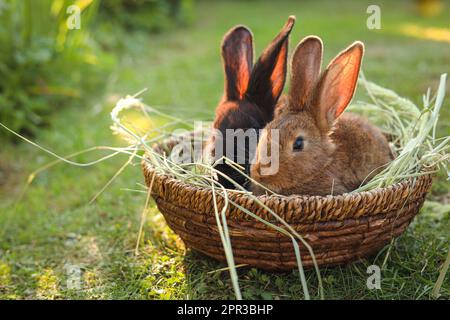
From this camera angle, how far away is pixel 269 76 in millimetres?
2986

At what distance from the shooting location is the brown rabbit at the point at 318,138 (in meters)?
2.53

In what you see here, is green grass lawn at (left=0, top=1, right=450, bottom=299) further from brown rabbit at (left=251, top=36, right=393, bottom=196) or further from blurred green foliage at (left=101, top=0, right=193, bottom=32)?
blurred green foliage at (left=101, top=0, right=193, bottom=32)

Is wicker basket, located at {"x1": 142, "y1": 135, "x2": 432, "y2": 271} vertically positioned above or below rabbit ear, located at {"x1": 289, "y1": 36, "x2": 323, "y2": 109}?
below

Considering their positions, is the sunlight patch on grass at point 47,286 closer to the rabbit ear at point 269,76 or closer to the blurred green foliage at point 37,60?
the rabbit ear at point 269,76

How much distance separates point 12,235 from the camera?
11.1ft

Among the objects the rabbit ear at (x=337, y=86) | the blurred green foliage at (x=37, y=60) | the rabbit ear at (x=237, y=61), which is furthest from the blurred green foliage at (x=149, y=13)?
the rabbit ear at (x=337, y=86)

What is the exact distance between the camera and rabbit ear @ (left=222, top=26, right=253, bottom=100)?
3107mm

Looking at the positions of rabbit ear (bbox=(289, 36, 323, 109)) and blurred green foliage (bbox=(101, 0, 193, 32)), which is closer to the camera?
rabbit ear (bbox=(289, 36, 323, 109))

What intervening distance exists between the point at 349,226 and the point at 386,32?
672cm

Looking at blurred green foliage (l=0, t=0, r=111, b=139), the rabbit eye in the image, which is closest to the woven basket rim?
the rabbit eye

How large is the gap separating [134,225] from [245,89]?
1079mm

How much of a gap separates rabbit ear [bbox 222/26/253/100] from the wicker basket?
782mm
